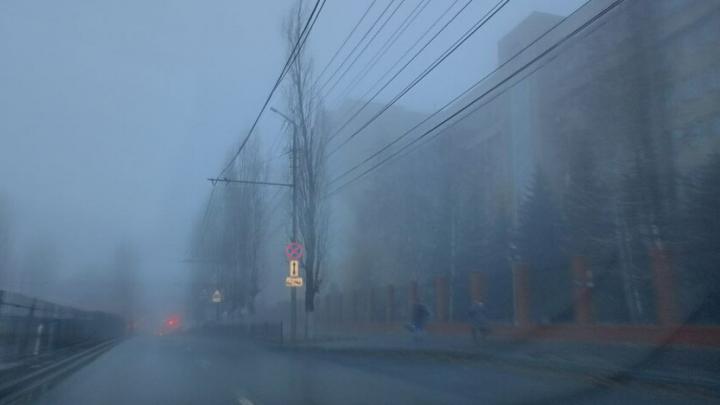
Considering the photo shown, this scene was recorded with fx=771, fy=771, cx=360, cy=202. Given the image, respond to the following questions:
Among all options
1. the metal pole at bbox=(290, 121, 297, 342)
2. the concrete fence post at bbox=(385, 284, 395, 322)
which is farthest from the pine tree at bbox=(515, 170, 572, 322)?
the metal pole at bbox=(290, 121, 297, 342)

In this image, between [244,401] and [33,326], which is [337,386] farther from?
[33,326]

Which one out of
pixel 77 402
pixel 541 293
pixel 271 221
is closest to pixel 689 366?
pixel 541 293

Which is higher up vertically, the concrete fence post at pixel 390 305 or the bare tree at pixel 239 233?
the bare tree at pixel 239 233

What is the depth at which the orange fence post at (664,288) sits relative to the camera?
58.5ft

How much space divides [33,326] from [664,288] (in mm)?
14429

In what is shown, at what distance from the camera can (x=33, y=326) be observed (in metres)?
16.5

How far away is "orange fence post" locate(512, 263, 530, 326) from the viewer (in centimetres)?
2378

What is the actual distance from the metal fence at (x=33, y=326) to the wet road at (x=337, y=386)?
121 centimetres

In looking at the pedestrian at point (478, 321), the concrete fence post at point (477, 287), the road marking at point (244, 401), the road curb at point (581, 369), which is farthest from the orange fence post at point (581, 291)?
the road marking at point (244, 401)

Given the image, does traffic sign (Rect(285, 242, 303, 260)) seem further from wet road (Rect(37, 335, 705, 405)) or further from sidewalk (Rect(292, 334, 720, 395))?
wet road (Rect(37, 335, 705, 405))

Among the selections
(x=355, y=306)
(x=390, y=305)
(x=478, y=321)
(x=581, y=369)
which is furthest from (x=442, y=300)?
(x=581, y=369)

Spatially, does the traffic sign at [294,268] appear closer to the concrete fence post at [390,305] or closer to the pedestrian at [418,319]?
the pedestrian at [418,319]

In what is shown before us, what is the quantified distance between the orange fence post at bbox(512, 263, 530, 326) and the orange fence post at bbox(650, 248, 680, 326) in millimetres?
5385

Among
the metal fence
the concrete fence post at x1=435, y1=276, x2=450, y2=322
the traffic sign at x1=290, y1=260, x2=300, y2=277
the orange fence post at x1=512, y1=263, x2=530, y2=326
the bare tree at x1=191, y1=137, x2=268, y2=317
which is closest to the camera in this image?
the metal fence
